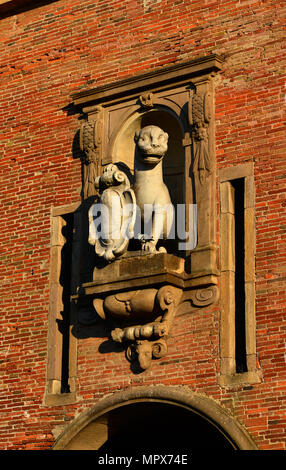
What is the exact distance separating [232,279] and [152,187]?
A: 168cm

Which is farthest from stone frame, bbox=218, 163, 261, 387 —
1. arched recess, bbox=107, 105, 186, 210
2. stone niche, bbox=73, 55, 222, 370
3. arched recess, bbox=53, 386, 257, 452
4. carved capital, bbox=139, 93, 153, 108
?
carved capital, bbox=139, 93, 153, 108

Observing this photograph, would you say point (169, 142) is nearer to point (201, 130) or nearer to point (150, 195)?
point (201, 130)

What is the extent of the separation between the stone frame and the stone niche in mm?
138

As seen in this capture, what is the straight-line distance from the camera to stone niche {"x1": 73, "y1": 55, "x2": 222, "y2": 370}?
14.3 m

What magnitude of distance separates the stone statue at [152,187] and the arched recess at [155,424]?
6.30 feet

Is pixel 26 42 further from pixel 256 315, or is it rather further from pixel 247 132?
pixel 256 315

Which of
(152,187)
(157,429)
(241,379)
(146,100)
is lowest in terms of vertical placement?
(157,429)

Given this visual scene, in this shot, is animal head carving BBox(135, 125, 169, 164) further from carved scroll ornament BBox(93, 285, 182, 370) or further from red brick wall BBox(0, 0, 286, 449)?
carved scroll ornament BBox(93, 285, 182, 370)

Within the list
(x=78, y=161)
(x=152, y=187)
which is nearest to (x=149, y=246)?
(x=152, y=187)

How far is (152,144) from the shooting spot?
1495 cm

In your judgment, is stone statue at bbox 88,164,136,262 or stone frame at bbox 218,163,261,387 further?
stone statue at bbox 88,164,136,262

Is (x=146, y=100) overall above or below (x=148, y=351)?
above

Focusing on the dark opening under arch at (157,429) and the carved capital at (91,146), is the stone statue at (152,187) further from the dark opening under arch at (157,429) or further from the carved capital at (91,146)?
the dark opening under arch at (157,429)

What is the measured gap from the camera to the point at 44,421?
1510 cm
